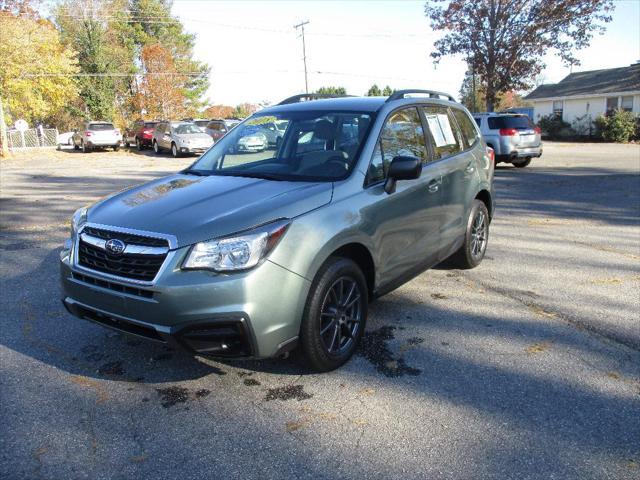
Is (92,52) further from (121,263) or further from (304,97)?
(121,263)

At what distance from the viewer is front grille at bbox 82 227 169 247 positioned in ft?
9.87

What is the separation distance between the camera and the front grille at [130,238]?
9.87 feet

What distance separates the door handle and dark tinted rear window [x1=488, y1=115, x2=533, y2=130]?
1316 cm

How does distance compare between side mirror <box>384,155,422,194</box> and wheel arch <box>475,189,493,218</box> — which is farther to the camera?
wheel arch <box>475,189,493,218</box>

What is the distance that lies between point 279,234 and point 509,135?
15147 millimetres

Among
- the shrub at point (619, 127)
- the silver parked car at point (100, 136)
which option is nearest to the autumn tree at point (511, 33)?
the shrub at point (619, 127)

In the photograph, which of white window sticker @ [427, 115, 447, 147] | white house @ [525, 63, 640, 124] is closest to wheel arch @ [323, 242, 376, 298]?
white window sticker @ [427, 115, 447, 147]

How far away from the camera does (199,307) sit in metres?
2.90

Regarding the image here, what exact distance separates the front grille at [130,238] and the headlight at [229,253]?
20 centimetres

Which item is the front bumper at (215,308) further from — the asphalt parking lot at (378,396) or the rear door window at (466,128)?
the rear door window at (466,128)

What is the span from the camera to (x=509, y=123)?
1661 centimetres

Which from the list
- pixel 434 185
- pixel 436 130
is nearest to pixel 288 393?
pixel 434 185

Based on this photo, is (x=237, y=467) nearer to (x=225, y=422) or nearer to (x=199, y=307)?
(x=225, y=422)

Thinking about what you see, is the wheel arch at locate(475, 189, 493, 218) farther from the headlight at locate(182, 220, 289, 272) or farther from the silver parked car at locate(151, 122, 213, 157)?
the silver parked car at locate(151, 122, 213, 157)
